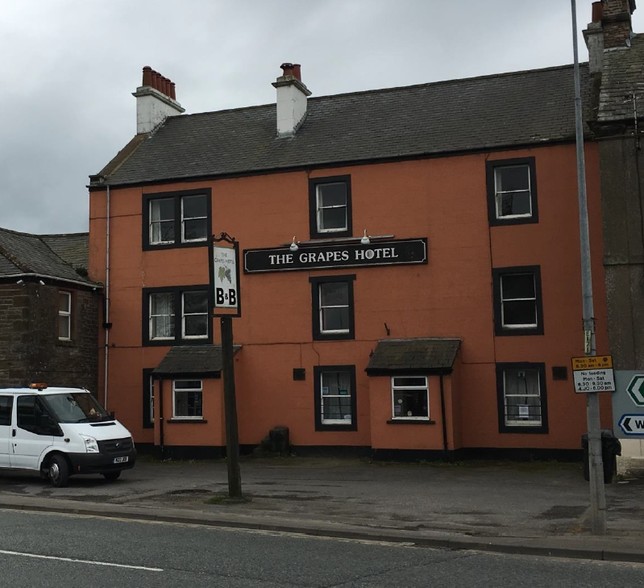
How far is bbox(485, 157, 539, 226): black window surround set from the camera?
2248 cm

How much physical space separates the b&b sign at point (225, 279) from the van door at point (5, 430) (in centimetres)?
619

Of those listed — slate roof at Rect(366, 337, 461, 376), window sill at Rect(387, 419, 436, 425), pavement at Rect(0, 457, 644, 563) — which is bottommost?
pavement at Rect(0, 457, 644, 563)

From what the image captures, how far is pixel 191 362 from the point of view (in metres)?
24.4

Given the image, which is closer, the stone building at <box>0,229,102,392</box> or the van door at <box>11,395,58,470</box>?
the van door at <box>11,395,58,470</box>

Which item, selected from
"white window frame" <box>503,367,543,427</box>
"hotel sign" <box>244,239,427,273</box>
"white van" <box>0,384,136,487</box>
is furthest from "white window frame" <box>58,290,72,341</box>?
"white window frame" <box>503,367,543,427</box>

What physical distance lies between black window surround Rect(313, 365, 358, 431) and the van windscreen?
703cm

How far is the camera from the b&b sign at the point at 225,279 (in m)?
15.1

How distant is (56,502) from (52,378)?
30.5 ft

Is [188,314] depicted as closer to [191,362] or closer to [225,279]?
[191,362]

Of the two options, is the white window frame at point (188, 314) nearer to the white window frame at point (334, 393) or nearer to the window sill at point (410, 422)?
the white window frame at point (334, 393)

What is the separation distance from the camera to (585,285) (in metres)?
11.8

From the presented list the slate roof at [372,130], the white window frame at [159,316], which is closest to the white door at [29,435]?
the white window frame at [159,316]

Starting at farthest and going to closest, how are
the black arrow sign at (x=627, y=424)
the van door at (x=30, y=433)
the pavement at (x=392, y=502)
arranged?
the van door at (x=30, y=433) → the black arrow sign at (x=627, y=424) → the pavement at (x=392, y=502)

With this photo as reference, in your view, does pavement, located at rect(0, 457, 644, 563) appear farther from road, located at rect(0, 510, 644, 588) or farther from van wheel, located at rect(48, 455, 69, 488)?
road, located at rect(0, 510, 644, 588)
